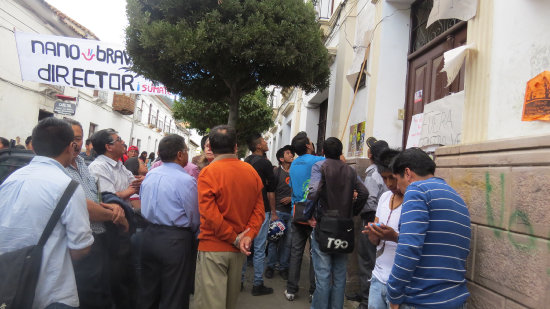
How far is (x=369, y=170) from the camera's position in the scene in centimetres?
432

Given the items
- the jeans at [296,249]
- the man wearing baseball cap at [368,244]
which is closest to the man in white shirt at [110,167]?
the jeans at [296,249]

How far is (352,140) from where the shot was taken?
636 centimetres

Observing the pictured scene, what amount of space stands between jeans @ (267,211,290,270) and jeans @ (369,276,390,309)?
9.85 feet

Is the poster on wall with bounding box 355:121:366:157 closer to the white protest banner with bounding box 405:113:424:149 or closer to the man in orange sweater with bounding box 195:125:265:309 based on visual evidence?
the white protest banner with bounding box 405:113:424:149

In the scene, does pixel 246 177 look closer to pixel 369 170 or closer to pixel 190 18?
pixel 369 170

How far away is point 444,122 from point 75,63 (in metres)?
7.64

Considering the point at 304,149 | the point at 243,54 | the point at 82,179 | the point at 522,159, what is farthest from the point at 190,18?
the point at 522,159

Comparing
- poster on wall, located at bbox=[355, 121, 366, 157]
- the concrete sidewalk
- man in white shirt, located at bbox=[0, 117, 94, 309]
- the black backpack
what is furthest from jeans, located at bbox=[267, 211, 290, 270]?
the black backpack

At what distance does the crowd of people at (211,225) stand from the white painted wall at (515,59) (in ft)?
2.37

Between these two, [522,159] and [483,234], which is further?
[483,234]

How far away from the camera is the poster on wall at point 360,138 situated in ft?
19.1

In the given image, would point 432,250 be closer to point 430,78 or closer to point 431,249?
point 431,249

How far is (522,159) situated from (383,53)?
3569mm

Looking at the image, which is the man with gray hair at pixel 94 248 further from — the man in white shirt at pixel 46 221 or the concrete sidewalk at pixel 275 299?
the concrete sidewalk at pixel 275 299
